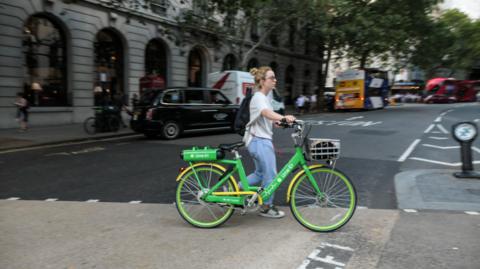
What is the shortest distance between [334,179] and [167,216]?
208 centimetres

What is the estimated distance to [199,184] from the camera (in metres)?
4.41

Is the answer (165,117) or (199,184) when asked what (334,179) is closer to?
(199,184)

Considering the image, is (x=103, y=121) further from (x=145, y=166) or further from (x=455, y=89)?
(x=455, y=89)

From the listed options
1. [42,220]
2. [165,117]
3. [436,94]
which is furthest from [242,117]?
[436,94]

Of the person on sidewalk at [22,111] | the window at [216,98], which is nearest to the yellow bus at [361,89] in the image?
the window at [216,98]

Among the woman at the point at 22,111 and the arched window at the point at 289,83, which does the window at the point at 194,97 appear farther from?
the arched window at the point at 289,83

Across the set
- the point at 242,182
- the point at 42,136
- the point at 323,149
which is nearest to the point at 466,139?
the point at 323,149

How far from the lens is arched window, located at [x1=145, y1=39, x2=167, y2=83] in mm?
22297

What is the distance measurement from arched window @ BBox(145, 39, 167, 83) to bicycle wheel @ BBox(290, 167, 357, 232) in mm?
19088

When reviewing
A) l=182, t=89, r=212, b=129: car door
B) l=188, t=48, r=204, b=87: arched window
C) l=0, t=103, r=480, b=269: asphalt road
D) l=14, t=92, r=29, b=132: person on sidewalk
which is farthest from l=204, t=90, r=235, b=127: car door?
l=188, t=48, r=204, b=87: arched window

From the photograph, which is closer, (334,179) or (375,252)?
(375,252)

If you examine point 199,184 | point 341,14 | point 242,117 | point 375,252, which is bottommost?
point 375,252

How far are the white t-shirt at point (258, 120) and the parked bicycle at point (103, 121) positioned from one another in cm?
1077

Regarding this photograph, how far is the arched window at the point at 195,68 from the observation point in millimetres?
25609
